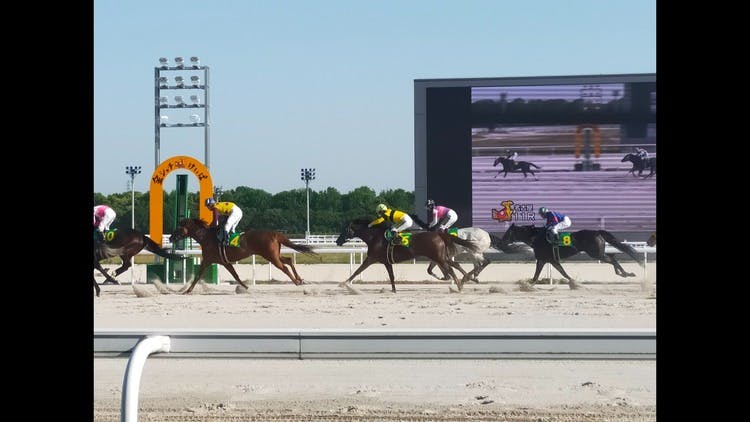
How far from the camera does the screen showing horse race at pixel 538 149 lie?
808 inches

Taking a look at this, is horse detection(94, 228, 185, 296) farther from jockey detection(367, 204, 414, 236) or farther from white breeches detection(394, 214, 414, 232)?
white breeches detection(394, 214, 414, 232)

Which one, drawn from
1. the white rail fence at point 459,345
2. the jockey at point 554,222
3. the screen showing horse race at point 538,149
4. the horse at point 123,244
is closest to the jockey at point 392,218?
the jockey at point 554,222

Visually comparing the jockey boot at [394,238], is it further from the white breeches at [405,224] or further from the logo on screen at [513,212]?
the logo on screen at [513,212]

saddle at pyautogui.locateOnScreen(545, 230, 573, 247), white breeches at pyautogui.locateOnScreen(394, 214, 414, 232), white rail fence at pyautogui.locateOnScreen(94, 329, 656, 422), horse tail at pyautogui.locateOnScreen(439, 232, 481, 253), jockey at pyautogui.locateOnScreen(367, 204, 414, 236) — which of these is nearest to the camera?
white rail fence at pyautogui.locateOnScreen(94, 329, 656, 422)

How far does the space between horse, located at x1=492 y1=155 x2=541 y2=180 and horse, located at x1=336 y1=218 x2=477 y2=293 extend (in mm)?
6986

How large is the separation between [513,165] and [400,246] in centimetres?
768

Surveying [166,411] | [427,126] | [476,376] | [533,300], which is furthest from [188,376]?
[427,126]

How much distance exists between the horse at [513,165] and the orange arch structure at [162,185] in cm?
737

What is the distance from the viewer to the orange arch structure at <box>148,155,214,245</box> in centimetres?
1520

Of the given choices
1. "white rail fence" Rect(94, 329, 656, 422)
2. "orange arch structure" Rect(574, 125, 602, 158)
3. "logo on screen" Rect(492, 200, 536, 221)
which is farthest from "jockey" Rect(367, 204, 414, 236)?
"white rail fence" Rect(94, 329, 656, 422)

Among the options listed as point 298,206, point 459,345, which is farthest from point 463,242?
point 298,206
